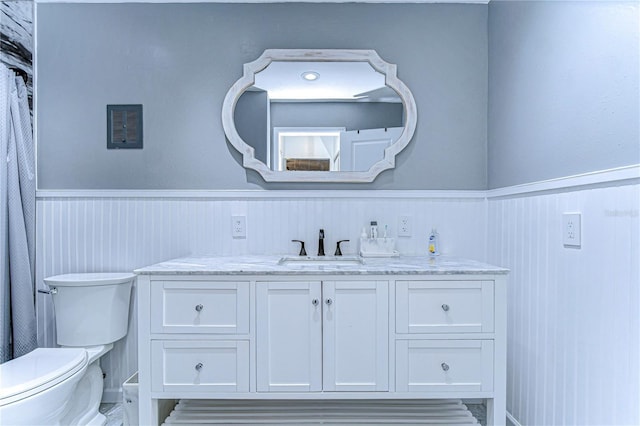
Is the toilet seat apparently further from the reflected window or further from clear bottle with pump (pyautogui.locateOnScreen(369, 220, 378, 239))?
clear bottle with pump (pyautogui.locateOnScreen(369, 220, 378, 239))

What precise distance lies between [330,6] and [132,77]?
119 cm

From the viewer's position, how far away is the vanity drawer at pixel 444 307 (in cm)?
139

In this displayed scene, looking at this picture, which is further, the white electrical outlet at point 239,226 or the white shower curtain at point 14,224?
the white electrical outlet at point 239,226

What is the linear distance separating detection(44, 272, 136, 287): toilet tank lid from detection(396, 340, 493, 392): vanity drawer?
1.44m

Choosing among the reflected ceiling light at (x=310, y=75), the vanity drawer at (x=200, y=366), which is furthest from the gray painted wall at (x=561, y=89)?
the vanity drawer at (x=200, y=366)

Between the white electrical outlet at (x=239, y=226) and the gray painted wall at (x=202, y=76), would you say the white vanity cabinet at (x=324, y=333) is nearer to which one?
the white electrical outlet at (x=239, y=226)

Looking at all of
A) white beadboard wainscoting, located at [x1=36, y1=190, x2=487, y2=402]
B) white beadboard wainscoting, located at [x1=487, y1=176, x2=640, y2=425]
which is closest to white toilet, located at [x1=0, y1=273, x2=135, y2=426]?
white beadboard wainscoting, located at [x1=36, y1=190, x2=487, y2=402]

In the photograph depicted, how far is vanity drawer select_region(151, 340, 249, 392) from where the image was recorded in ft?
4.57

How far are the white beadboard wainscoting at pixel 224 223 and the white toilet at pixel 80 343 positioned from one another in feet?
0.56

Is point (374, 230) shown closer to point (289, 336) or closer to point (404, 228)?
point (404, 228)

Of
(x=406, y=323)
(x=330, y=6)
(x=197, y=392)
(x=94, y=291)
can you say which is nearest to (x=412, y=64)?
(x=330, y=6)

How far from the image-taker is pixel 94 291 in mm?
1723

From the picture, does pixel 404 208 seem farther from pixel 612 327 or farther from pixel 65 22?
pixel 65 22

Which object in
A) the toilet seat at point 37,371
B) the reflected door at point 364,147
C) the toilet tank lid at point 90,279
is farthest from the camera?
the reflected door at point 364,147
